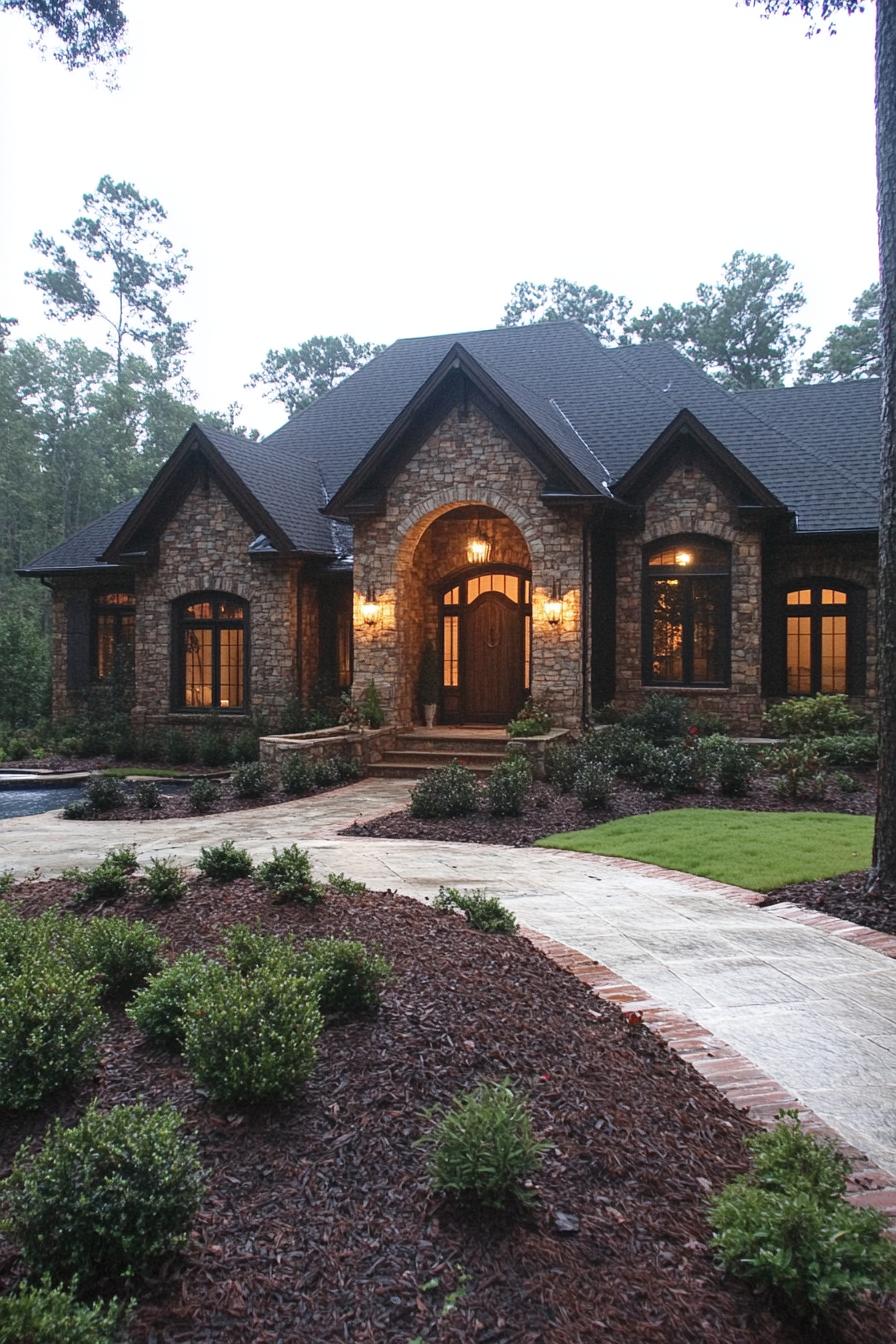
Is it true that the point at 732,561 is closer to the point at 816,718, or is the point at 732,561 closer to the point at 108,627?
the point at 816,718

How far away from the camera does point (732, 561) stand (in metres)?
16.2

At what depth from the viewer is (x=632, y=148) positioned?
674 inches

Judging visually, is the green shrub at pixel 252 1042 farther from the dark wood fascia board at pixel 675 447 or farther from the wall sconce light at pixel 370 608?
the dark wood fascia board at pixel 675 447

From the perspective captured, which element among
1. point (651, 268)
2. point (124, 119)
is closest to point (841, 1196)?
point (124, 119)

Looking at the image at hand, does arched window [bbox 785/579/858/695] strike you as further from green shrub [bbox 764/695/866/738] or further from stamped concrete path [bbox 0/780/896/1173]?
stamped concrete path [bbox 0/780/896/1173]

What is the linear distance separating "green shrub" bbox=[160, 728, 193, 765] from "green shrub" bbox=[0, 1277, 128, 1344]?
14.9 metres

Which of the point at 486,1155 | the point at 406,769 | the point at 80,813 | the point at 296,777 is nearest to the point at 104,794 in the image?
the point at 80,813

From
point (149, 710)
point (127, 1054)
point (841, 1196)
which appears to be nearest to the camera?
point (841, 1196)

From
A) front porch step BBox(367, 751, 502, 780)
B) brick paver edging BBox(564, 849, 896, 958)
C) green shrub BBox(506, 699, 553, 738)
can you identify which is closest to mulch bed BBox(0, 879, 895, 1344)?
brick paver edging BBox(564, 849, 896, 958)

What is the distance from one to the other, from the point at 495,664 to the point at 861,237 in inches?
1460

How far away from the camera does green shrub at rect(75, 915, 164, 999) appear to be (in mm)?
4250

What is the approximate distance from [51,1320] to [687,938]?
4265mm

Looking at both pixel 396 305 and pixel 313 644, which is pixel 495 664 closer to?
pixel 313 644

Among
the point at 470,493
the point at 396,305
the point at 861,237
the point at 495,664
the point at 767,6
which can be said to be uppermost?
the point at 396,305
